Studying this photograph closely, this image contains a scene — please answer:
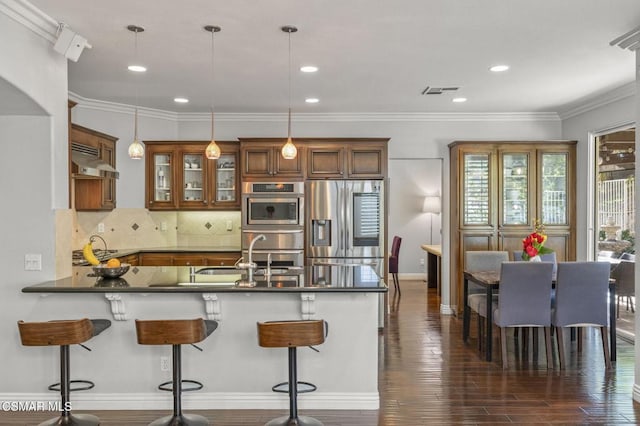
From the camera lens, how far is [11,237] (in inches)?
148

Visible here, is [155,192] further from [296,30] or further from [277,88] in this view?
[296,30]

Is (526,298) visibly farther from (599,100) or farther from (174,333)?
(174,333)

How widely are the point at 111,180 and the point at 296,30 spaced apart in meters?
3.58

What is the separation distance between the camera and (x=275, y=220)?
21.0ft

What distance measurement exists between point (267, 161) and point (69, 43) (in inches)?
119

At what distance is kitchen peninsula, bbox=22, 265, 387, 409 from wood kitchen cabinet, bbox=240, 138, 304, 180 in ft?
9.54

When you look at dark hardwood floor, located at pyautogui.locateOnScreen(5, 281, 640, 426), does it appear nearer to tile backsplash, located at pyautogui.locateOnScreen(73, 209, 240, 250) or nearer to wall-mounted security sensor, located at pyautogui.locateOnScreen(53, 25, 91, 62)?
wall-mounted security sensor, located at pyautogui.locateOnScreen(53, 25, 91, 62)

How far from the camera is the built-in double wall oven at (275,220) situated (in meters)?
6.37

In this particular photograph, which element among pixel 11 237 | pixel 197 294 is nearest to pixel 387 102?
pixel 197 294

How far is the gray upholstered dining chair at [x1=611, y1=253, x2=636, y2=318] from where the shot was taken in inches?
224

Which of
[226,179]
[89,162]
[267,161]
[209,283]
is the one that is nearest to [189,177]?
[226,179]

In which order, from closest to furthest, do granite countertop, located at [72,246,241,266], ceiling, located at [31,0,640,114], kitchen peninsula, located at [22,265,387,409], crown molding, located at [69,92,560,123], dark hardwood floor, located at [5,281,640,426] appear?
ceiling, located at [31,0,640,114]
dark hardwood floor, located at [5,281,640,426]
kitchen peninsula, located at [22,265,387,409]
granite countertop, located at [72,246,241,266]
crown molding, located at [69,92,560,123]

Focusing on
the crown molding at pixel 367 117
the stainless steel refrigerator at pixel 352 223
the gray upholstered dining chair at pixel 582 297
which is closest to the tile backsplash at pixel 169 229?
the crown molding at pixel 367 117

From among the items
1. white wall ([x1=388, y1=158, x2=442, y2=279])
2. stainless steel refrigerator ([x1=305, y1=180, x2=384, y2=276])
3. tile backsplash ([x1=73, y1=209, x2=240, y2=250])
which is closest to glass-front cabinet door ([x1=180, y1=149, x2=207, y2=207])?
tile backsplash ([x1=73, y1=209, x2=240, y2=250])
